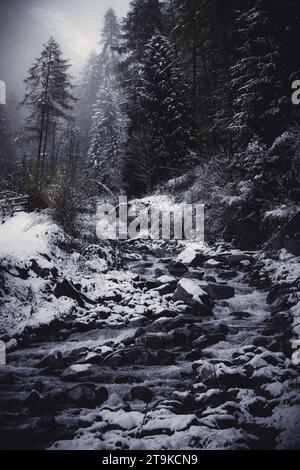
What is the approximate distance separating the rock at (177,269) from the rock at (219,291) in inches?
79.5

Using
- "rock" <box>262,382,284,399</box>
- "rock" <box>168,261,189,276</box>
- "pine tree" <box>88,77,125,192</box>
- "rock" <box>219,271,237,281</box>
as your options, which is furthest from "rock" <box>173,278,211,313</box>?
"pine tree" <box>88,77,125,192</box>

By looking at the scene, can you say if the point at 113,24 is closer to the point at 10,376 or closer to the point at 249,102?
the point at 249,102

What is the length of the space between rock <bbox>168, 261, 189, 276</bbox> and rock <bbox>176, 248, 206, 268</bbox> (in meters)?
0.35

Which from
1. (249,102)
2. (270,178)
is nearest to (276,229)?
(270,178)

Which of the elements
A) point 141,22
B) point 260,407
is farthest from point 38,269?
point 141,22

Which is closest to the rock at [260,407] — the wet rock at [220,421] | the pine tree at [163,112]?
the wet rock at [220,421]

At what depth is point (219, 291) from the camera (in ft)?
30.3

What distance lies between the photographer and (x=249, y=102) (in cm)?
1192

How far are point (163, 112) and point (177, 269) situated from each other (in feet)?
39.0

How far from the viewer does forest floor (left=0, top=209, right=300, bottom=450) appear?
427 centimetres

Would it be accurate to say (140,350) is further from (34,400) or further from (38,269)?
(38,269)

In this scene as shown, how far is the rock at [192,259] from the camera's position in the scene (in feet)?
40.2

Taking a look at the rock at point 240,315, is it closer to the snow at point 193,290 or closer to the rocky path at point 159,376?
the rocky path at point 159,376

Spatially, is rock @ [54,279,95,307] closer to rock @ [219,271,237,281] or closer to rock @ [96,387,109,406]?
rock @ [96,387,109,406]
